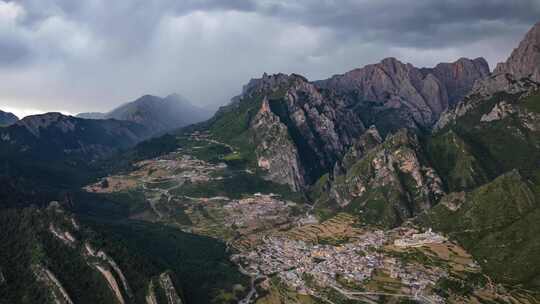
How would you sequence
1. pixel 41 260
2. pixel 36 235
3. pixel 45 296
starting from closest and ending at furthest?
1. pixel 45 296
2. pixel 41 260
3. pixel 36 235

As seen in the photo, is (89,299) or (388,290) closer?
(89,299)

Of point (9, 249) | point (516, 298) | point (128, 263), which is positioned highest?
point (9, 249)

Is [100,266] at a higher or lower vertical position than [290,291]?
higher

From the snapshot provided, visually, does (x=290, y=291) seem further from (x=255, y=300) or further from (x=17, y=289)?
A: (x=17, y=289)

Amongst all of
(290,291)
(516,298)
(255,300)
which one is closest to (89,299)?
(255,300)

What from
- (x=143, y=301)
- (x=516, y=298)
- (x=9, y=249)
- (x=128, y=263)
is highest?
(x=9, y=249)

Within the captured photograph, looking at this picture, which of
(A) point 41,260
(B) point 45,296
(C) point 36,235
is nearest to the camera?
(B) point 45,296

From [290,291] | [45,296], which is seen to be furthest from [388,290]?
[45,296]

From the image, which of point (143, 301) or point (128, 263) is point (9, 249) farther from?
point (143, 301)

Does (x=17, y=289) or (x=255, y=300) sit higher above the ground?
(x=17, y=289)
